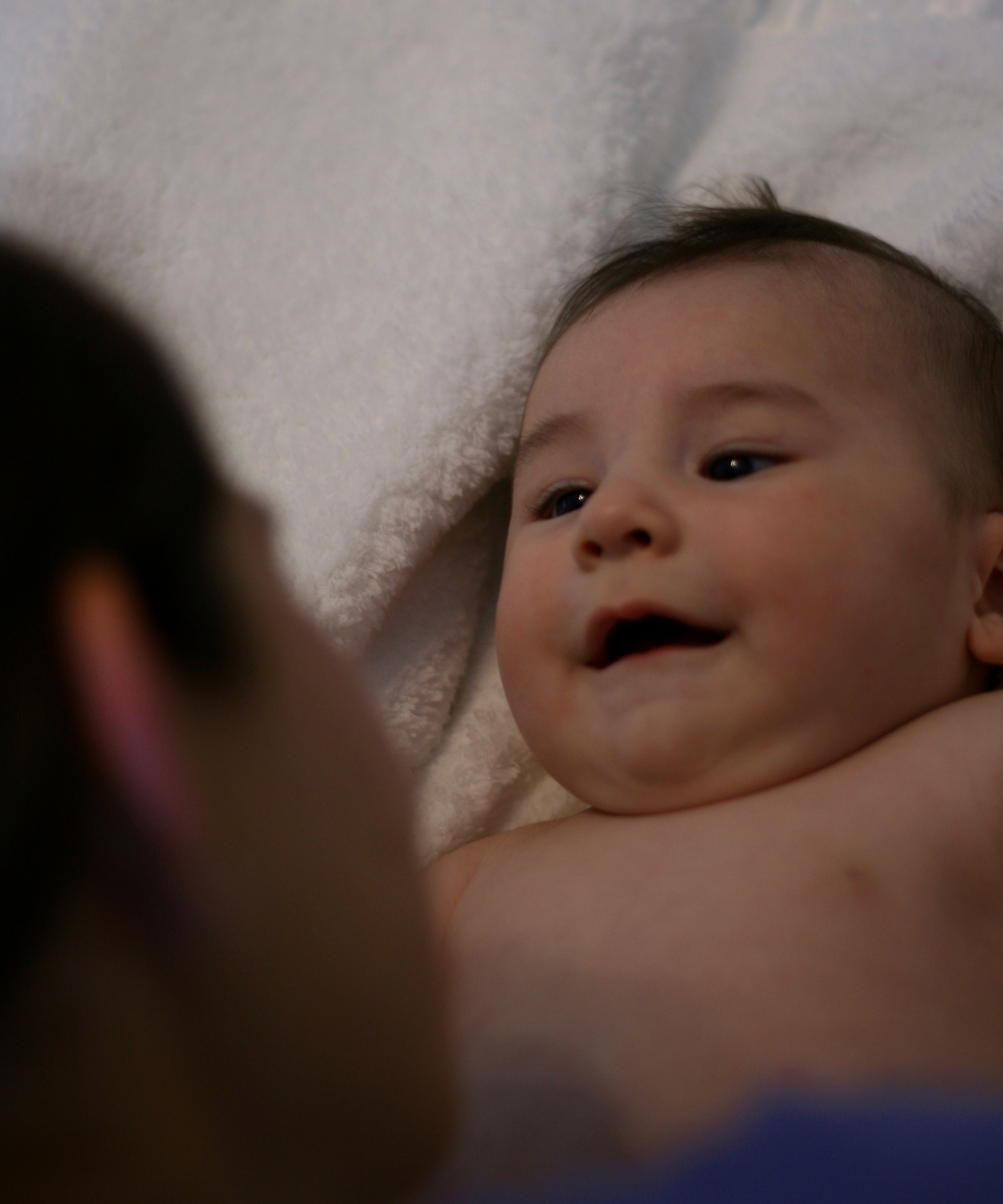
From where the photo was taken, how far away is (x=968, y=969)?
2.27 ft

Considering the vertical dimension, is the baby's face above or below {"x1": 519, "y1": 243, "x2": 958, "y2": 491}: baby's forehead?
below

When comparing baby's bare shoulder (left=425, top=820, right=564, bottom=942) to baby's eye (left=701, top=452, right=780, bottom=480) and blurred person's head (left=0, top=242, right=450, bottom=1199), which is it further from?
blurred person's head (left=0, top=242, right=450, bottom=1199)

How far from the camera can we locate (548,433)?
3.18ft

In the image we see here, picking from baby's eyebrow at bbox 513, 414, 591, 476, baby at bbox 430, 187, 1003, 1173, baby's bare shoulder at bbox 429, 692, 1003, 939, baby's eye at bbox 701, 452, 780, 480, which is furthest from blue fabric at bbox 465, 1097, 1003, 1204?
baby's eyebrow at bbox 513, 414, 591, 476

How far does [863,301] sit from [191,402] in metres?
0.71

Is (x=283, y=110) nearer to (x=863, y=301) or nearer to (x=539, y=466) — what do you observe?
(x=539, y=466)

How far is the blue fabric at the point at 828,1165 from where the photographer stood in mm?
542

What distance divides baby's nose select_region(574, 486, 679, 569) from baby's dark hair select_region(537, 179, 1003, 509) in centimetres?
24

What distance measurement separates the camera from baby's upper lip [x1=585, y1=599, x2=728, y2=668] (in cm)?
78

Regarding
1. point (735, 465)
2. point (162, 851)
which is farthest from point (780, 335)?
point (162, 851)

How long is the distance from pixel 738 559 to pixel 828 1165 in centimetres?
38

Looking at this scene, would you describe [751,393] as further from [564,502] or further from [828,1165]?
[828,1165]

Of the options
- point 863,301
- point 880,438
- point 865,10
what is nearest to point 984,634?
point 880,438

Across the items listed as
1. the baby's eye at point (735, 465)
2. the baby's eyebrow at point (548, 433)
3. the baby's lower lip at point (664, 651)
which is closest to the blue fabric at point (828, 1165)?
the baby's lower lip at point (664, 651)
